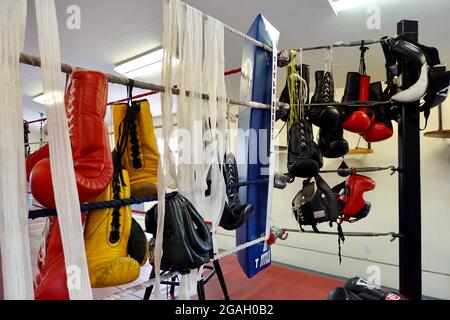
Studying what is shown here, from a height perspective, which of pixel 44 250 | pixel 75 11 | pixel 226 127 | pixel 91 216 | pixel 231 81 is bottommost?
pixel 44 250

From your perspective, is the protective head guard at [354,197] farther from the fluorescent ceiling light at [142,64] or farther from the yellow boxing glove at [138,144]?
the fluorescent ceiling light at [142,64]

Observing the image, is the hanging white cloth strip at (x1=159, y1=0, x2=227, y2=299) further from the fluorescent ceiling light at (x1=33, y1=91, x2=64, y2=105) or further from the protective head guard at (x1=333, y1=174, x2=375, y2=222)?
the protective head guard at (x1=333, y1=174, x2=375, y2=222)

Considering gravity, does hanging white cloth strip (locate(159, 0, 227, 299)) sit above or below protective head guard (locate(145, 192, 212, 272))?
above

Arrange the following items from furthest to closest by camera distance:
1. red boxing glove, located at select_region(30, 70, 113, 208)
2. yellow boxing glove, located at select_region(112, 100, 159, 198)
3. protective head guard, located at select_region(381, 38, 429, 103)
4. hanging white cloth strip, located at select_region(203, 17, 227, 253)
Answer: protective head guard, located at select_region(381, 38, 429, 103), hanging white cloth strip, located at select_region(203, 17, 227, 253), yellow boxing glove, located at select_region(112, 100, 159, 198), red boxing glove, located at select_region(30, 70, 113, 208)

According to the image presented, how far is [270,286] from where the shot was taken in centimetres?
310

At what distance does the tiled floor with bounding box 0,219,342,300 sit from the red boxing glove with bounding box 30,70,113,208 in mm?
2308

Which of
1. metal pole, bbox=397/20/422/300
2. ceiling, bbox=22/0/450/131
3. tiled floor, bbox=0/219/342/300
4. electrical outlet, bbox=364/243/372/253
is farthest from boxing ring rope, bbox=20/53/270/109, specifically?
electrical outlet, bbox=364/243/372/253

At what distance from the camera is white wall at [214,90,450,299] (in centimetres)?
285

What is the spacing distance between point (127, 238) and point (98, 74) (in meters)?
0.49

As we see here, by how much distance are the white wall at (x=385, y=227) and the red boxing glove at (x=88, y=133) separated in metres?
3.19

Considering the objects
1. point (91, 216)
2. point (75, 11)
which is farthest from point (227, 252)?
point (75, 11)

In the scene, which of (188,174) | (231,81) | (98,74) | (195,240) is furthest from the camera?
(231,81)

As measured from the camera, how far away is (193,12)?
3.35 feet

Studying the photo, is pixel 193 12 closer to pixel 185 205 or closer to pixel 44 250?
pixel 185 205
